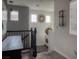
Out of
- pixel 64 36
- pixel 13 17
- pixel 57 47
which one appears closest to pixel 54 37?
pixel 57 47

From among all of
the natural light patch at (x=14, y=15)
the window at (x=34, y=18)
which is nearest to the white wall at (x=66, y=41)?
the natural light patch at (x=14, y=15)

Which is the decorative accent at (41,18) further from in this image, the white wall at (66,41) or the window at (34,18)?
the white wall at (66,41)

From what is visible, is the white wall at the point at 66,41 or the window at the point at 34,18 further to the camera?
the window at the point at 34,18

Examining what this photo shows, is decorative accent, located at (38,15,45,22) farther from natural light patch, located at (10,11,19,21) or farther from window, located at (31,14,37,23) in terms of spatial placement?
natural light patch, located at (10,11,19,21)

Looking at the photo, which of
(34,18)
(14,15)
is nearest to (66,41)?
(14,15)

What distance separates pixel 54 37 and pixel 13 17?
10.7 feet

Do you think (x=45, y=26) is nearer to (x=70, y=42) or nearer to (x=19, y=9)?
(x=19, y=9)

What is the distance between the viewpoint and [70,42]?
288 centimetres

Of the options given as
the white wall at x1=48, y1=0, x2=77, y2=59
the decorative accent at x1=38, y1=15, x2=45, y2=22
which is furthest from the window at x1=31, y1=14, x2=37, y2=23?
the white wall at x1=48, y1=0, x2=77, y2=59

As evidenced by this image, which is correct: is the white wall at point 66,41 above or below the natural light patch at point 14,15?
below

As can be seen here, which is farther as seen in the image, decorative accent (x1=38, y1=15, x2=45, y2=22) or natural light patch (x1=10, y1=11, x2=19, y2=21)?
decorative accent (x1=38, y1=15, x2=45, y2=22)

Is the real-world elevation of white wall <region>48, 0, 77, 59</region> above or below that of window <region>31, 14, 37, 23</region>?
below

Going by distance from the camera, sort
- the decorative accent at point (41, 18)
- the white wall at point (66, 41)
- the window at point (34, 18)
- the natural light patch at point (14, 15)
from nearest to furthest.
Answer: the white wall at point (66, 41) < the natural light patch at point (14, 15) < the window at point (34, 18) < the decorative accent at point (41, 18)

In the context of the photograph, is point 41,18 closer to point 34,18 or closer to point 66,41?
point 34,18
